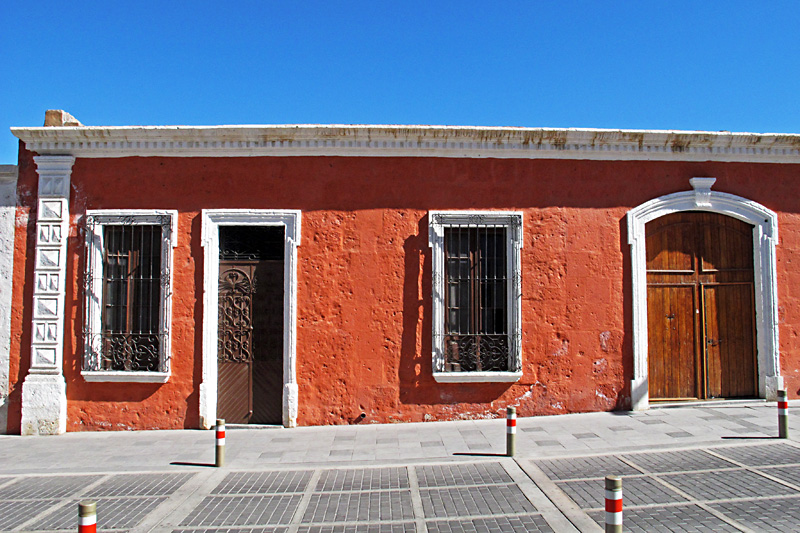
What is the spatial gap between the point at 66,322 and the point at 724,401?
1064 cm

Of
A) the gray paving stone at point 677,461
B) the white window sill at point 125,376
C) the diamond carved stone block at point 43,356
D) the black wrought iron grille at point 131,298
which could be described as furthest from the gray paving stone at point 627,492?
the diamond carved stone block at point 43,356

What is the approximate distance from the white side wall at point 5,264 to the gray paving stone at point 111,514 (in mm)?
4068

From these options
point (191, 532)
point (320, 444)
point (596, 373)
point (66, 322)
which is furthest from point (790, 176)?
point (66, 322)

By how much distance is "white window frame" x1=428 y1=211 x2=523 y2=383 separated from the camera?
27.8 ft

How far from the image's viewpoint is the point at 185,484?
5.88 meters

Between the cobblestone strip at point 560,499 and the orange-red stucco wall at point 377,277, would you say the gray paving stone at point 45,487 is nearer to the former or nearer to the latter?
the orange-red stucco wall at point 377,277

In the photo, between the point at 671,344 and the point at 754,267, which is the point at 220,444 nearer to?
the point at 671,344

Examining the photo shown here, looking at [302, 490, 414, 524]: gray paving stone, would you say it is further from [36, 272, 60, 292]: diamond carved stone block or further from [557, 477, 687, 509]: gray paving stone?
[36, 272, 60, 292]: diamond carved stone block

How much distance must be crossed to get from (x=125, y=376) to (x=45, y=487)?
251cm

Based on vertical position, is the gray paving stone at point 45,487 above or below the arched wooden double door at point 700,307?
below

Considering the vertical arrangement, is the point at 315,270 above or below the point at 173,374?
above

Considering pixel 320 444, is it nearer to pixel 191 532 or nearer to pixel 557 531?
pixel 191 532

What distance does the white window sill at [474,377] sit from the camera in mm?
8422

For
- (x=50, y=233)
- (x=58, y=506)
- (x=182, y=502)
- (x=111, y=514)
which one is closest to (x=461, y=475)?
(x=182, y=502)
